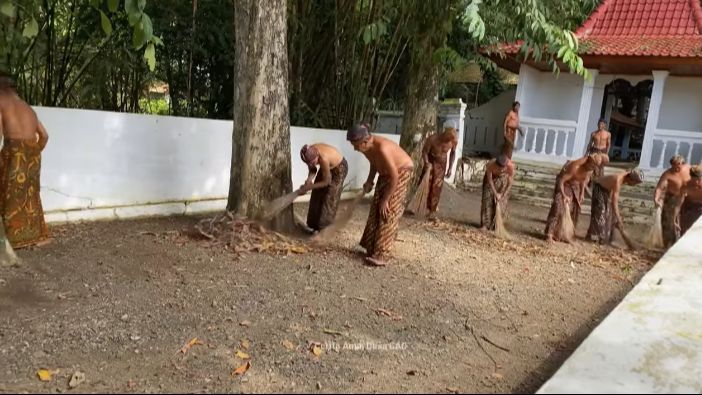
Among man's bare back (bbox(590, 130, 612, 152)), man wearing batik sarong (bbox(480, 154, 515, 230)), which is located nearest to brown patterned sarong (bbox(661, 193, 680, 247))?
man wearing batik sarong (bbox(480, 154, 515, 230))

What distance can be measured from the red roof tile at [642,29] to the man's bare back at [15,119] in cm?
1000

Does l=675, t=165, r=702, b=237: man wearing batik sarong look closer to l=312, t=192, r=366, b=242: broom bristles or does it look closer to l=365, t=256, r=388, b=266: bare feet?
l=312, t=192, r=366, b=242: broom bristles

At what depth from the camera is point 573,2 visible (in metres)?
9.60

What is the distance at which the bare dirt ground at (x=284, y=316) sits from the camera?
2914mm

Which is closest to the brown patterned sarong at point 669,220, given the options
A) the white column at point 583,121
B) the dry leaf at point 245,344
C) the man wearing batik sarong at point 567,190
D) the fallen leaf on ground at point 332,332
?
the man wearing batik sarong at point 567,190

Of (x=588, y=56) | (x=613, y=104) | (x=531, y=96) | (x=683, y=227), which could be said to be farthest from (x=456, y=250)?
(x=613, y=104)

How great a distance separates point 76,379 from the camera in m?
2.72

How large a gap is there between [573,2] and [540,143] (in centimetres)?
400

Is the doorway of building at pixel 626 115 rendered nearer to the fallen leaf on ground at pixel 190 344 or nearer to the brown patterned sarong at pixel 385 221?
the brown patterned sarong at pixel 385 221

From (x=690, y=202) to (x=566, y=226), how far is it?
1.84m

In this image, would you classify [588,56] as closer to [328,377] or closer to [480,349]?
[480,349]

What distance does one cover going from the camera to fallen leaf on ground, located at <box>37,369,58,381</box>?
2721 millimetres

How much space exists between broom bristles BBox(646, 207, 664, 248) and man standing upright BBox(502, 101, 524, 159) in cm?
501

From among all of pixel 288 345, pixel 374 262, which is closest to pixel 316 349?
pixel 288 345
